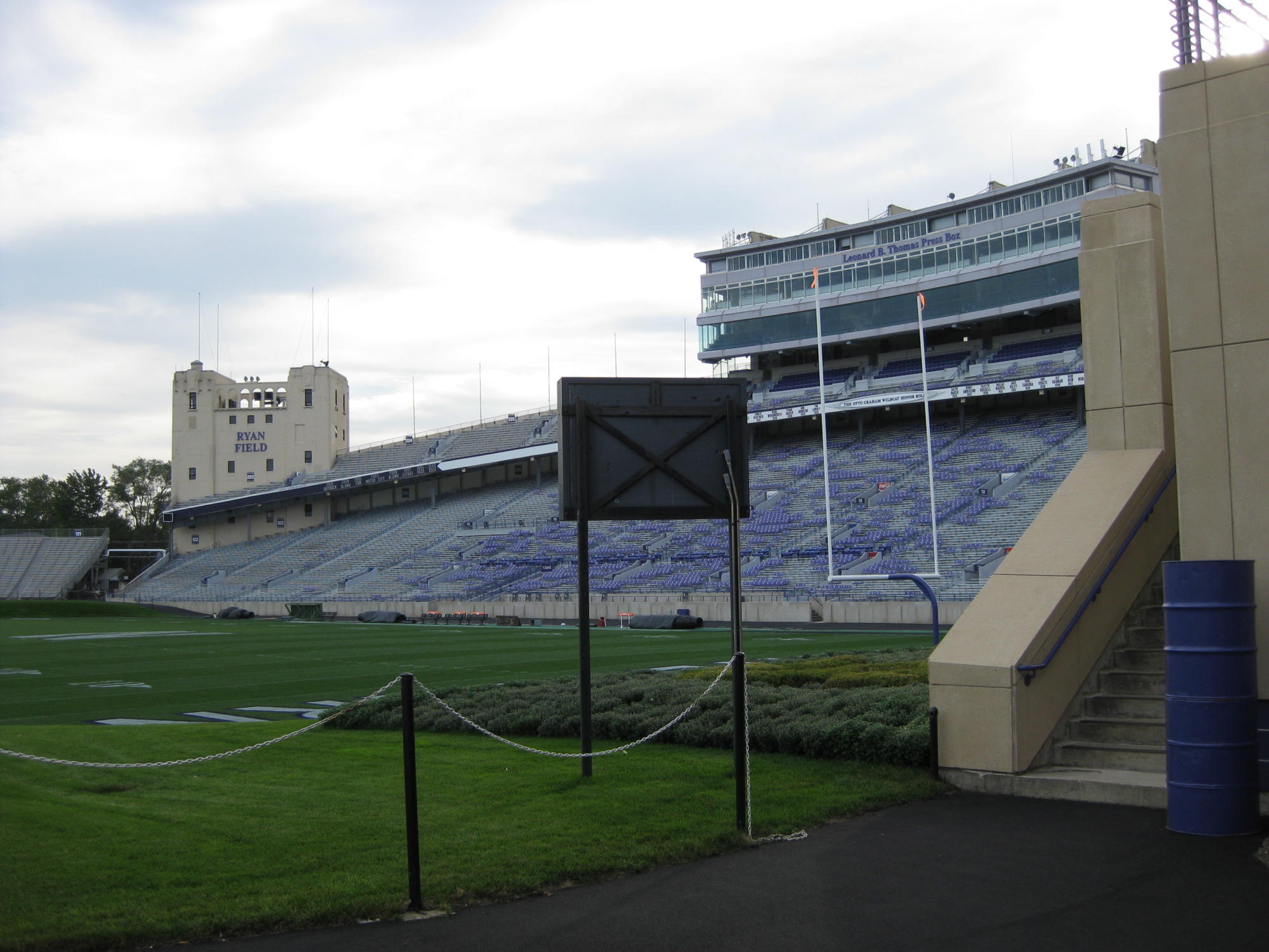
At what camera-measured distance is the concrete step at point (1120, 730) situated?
30.4 ft

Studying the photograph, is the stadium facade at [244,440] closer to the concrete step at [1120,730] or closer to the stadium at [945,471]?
the stadium at [945,471]

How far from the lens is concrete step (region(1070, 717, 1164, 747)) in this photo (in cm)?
926

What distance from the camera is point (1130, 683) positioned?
982 centimetres

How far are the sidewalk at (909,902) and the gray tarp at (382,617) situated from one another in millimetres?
46302

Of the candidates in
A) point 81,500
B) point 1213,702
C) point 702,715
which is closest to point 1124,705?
point 1213,702

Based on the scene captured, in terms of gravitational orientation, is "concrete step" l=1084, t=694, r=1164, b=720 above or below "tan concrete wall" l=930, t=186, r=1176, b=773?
below

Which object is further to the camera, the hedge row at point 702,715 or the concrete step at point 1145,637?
the hedge row at point 702,715

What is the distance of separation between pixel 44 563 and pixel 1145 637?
285 feet

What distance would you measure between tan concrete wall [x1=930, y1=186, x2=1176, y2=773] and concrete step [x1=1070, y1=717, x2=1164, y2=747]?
0.25 meters

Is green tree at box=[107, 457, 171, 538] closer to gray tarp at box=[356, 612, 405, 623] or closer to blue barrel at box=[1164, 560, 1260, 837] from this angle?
gray tarp at box=[356, 612, 405, 623]

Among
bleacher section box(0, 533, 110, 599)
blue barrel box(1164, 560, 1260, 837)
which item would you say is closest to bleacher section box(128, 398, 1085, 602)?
bleacher section box(0, 533, 110, 599)

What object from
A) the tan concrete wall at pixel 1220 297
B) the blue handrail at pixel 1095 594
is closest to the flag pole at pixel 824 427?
the blue handrail at pixel 1095 594

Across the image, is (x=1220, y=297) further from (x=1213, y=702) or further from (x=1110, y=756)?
(x=1110, y=756)

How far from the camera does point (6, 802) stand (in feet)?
28.0
